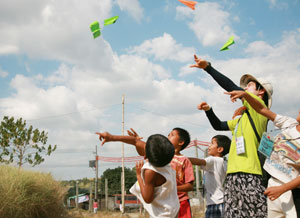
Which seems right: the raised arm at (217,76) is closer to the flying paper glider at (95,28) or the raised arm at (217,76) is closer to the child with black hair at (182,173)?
the child with black hair at (182,173)

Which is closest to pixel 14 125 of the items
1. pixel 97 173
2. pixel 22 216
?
pixel 22 216

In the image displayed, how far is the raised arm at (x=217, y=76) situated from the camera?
113 inches

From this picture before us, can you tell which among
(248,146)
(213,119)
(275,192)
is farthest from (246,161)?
(213,119)

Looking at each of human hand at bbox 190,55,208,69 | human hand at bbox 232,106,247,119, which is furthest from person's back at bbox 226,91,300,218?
human hand at bbox 190,55,208,69

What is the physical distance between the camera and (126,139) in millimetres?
2545

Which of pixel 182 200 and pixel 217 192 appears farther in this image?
pixel 217 192

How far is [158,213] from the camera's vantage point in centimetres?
243

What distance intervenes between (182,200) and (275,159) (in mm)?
1198

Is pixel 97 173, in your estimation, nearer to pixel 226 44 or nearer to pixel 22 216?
pixel 22 216

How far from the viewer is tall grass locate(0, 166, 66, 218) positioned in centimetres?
643

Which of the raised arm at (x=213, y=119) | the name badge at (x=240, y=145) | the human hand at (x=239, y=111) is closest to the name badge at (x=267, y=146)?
the name badge at (x=240, y=145)

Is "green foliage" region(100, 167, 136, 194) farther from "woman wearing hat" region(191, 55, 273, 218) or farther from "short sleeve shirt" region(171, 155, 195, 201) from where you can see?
"woman wearing hat" region(191, 55, 273, 218)

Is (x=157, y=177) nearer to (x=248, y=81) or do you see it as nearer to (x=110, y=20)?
(x=248, y=81)

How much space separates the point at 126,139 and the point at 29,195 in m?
5.38
